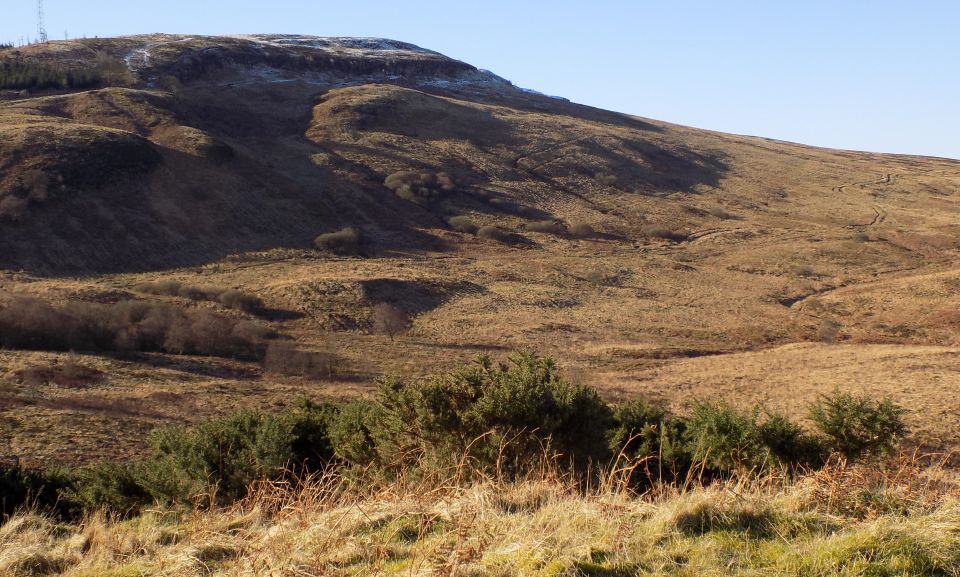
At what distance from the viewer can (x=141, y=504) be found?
928cm

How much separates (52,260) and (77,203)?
6.26 metres

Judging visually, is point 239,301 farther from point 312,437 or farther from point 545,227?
point 545,227

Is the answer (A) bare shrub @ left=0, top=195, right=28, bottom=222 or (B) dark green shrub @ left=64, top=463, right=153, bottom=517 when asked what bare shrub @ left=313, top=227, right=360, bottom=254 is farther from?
(B) dark green shrub @ left=64, top=463, right=153, bottom=517

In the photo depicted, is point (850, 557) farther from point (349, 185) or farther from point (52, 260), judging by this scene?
point (349, 185)

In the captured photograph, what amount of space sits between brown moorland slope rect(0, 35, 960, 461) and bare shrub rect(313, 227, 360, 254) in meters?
0.51

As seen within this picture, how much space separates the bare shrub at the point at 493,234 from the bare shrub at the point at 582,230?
4821mm

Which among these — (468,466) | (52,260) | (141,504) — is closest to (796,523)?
(468,466)

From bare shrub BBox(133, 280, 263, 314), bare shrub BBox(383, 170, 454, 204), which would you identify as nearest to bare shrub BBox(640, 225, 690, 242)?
bare shrub BBox(383, 170, 454, 204)

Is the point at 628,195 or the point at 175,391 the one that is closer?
the point at 175,391

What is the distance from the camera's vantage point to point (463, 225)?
157 ft

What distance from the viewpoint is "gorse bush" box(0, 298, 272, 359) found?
22.6 meters

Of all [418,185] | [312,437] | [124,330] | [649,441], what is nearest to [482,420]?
[649,441]

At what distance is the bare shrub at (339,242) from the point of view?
1630 inches

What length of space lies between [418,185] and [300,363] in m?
31.0
